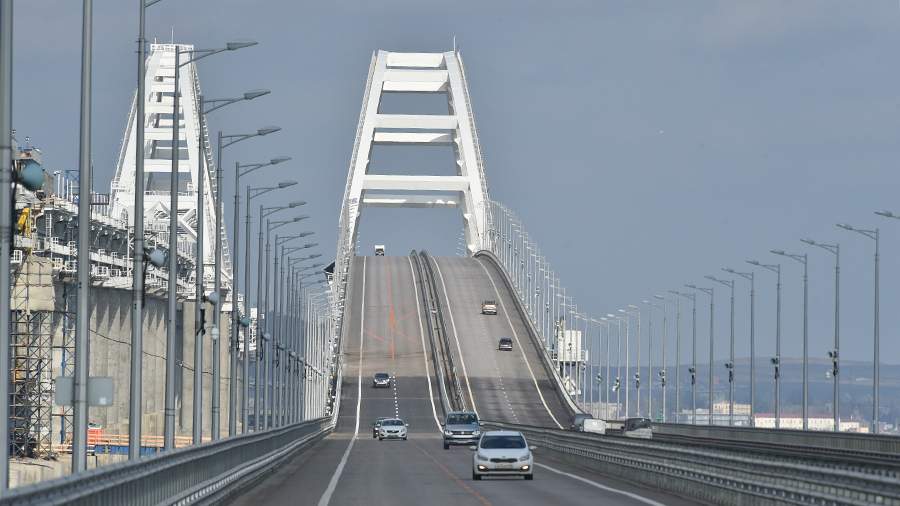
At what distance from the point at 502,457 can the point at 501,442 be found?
4.90 feet

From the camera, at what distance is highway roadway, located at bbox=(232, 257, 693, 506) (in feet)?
135

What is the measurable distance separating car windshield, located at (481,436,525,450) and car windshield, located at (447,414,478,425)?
3407 cm

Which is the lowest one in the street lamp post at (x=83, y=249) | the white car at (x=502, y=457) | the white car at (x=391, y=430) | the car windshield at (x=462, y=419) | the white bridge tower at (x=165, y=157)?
the white car at (x=391, y=430)

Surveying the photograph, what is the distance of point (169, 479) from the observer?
31250mm

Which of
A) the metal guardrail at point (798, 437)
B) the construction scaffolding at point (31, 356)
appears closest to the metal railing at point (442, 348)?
the metal guardrail at point (798, 437)

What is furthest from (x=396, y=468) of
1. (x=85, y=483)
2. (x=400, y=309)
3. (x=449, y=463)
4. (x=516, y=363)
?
(x=400, y=309)

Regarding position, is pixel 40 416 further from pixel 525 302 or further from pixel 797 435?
pixel 525 302

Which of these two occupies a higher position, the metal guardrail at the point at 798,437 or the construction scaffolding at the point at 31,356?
the construction scaffolding at the point at 31,356

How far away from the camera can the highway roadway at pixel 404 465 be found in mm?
41000

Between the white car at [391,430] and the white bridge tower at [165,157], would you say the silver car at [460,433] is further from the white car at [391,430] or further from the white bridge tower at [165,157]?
the white bridge tower at [165,157]

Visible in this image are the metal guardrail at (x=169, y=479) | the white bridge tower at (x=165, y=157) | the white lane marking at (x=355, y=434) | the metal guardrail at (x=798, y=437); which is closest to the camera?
the metal guardrail at (x=169, y=479)

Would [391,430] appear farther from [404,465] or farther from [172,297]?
[172,297]

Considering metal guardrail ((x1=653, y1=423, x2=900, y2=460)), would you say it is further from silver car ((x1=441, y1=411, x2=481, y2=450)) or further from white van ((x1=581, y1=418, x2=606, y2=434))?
silver car ((x1=441, y1=411, x2=481, y2=450))

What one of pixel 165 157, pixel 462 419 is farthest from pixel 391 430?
pixel 165 157
